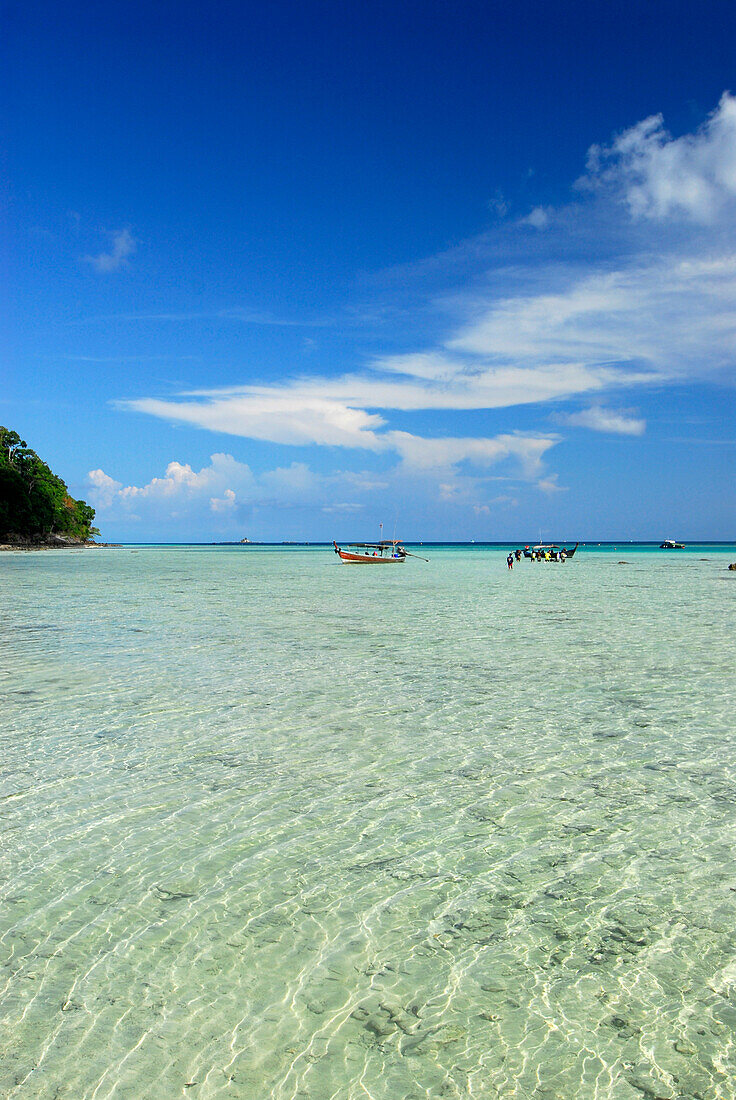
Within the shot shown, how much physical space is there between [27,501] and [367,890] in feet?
348

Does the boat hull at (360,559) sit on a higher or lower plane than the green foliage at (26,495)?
lower

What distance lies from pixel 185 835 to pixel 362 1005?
9.02 feet

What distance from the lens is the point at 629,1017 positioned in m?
3.83

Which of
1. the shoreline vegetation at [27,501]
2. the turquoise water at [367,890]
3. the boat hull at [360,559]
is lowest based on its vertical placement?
the turquoise water at [367,890]

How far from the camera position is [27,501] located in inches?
3903

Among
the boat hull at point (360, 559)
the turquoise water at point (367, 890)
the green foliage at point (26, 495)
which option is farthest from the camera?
the green foliage at point (26, 495)

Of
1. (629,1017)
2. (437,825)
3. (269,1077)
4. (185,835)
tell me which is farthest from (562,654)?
(269,1077)

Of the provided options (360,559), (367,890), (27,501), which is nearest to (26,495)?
(27,501)

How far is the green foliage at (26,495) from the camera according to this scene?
97.6m

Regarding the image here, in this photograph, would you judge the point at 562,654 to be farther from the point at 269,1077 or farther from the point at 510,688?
the point at 269,1077

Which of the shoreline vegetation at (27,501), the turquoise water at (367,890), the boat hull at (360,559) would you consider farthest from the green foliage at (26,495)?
the turquoise water at (367,890)

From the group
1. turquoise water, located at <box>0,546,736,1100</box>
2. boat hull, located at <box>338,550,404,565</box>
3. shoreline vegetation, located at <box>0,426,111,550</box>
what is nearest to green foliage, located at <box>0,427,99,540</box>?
shoreline vegetation, located at <box>0,426,111,550</box>

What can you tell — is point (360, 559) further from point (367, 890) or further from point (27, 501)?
point (367, 890)

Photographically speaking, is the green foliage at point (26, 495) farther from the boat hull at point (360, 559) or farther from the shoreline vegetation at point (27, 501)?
the boat hull at point (360, 559)
